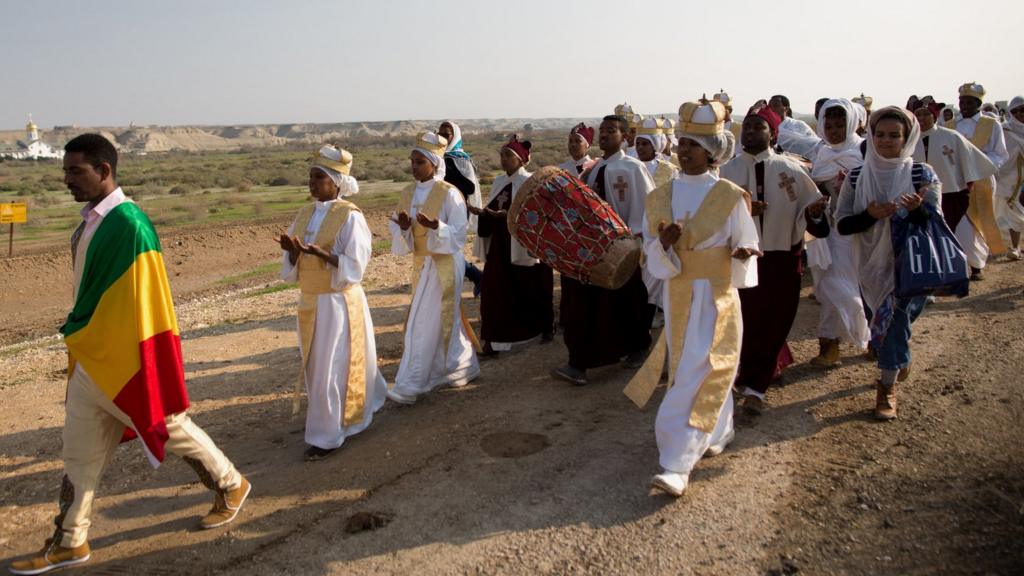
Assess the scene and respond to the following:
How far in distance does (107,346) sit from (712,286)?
3.20m

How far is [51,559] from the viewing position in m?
4.11

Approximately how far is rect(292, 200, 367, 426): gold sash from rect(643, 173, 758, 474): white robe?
2.06 meters

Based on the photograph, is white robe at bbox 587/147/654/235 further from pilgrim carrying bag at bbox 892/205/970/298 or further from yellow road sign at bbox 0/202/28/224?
yellow road sign at bbox 0/202/28/224

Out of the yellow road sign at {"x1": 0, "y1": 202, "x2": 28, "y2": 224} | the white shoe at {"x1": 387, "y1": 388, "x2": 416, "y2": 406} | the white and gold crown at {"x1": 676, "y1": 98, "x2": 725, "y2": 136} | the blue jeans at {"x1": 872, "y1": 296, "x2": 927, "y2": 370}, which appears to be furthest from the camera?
the yellow road sign at {"x1": 0, "y1": 202, "x2": 28, "y2": 224}

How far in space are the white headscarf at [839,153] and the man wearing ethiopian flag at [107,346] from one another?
16.4 feet

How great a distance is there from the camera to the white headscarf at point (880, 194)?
17.3 feet

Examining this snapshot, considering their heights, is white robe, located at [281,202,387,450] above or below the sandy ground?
above

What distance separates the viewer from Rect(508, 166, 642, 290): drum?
222 inches

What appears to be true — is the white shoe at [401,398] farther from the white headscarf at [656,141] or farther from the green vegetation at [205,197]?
the green vegetation at [205,197]

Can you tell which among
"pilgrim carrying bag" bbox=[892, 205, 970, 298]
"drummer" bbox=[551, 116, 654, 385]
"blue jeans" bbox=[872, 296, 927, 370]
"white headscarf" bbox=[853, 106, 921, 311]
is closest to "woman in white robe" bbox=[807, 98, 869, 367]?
"white headscarf" bbox=[853, 106, 921, 311]

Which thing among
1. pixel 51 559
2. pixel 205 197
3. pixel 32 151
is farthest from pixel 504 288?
pixel 32 151

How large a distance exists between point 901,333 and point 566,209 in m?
2.38

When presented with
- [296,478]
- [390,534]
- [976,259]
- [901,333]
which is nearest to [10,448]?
[296,478]

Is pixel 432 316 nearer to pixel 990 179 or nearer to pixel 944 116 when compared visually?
pixel 990 179
